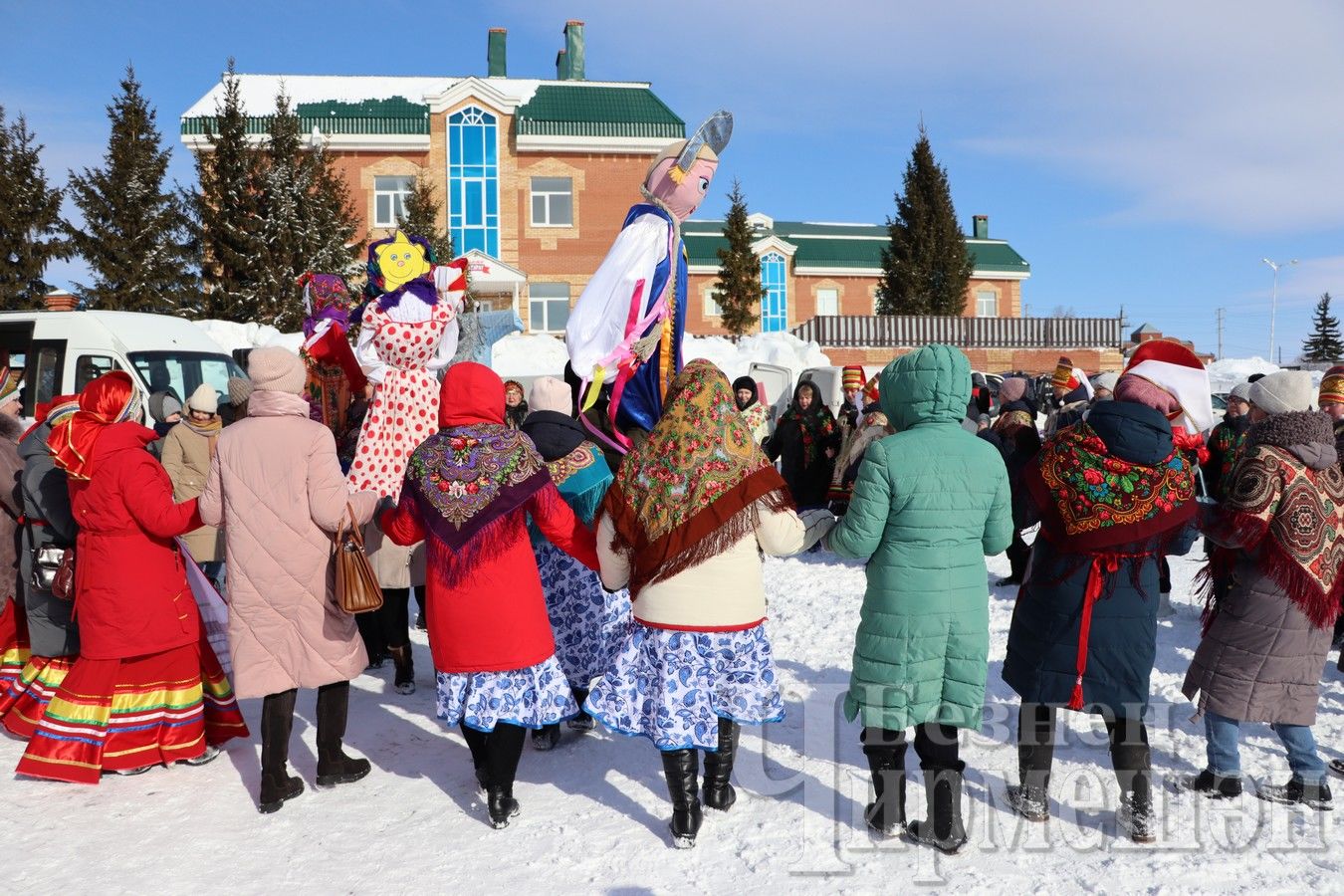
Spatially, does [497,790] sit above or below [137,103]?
below

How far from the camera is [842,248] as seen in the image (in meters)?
41.6

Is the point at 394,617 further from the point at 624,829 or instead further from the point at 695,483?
the point at 695,483

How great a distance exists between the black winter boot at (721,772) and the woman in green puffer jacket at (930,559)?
1.81ft

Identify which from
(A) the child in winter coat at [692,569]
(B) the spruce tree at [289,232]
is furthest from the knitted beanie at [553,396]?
(B) the spruce tree at [289,232]

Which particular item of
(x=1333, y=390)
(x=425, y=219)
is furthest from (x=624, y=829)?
(x=425, y=219)

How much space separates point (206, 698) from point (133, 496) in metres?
1.16

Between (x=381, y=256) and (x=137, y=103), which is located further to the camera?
(x=137, y=103)

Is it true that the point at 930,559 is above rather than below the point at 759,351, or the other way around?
below

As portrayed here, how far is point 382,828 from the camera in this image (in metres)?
3.72

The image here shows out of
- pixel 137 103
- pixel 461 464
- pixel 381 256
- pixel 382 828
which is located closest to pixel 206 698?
pixel 382 828

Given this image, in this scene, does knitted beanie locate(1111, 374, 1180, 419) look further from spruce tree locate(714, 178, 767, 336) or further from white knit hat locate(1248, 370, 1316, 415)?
spruce tree locate(714, 178, 767, 336)

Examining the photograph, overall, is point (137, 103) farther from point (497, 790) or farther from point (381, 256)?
point (497, 790)

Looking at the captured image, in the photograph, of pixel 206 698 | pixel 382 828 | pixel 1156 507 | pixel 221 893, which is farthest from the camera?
pixel 206 698

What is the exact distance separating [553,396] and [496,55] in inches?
1301
